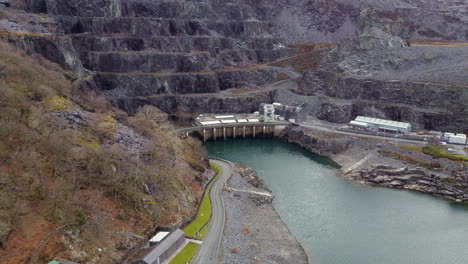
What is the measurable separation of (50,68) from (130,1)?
187 ft

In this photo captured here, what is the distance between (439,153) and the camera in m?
66.7

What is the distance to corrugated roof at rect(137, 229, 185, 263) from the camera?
3406 cm

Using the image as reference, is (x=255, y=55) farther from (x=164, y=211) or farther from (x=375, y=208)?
(x=164, y=211)

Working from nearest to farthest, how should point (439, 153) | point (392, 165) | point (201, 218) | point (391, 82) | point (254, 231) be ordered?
1. point (254, 231)
2. point (201, 218)
3. point (392, 165)
4. point (439, 153)
5. point (391, 82)

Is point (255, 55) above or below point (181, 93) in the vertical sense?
above

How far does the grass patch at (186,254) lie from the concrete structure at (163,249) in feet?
2.35

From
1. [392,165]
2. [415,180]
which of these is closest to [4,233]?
[415,180]

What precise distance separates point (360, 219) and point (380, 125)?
121 feet

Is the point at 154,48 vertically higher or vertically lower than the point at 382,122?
higher

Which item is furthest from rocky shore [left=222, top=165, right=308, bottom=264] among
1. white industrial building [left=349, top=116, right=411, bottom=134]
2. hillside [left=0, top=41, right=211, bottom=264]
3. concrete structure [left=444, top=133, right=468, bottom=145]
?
concrete structure [left=444, top=133, right=468, bottom=145]

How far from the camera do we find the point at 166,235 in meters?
38.0

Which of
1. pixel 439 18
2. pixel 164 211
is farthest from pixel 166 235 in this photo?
pixel 439 18

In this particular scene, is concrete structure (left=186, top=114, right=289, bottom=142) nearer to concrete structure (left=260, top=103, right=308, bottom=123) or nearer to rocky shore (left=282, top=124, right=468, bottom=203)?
concrete structure (left=260, top=103, right=308, bottom=123)

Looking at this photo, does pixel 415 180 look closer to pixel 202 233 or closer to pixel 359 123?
pixel 359 123
